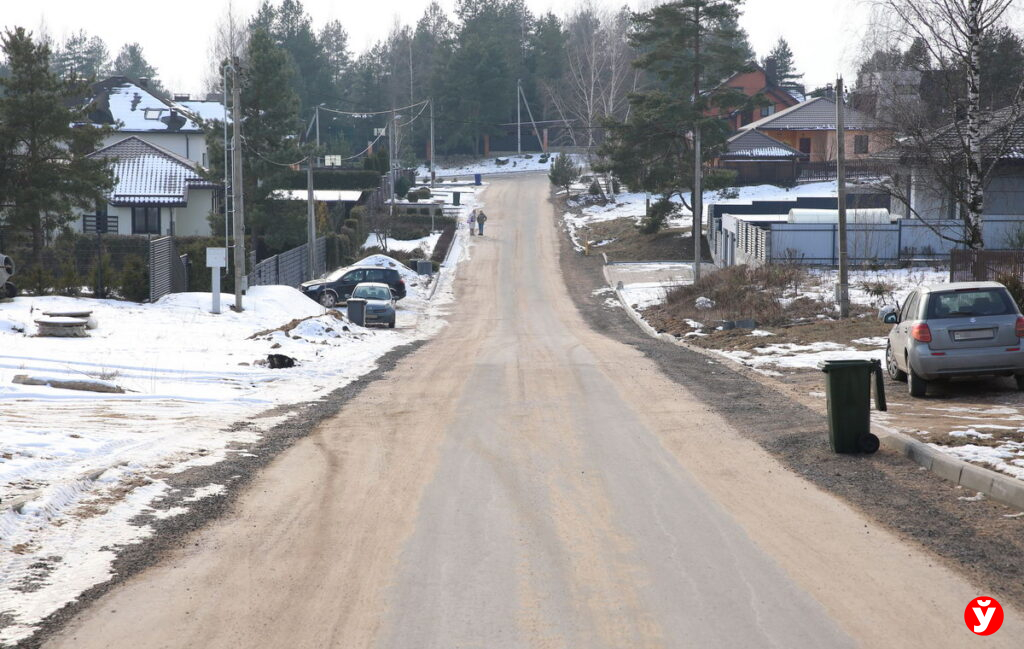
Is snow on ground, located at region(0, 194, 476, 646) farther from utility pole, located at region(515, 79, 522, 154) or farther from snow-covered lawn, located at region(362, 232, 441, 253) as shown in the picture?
utility pole, located at region(515, 79, 522, 154)

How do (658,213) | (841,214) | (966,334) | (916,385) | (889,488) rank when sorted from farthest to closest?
(658,213)
(841,214)
(916,385)
(966,334)
(889,488)

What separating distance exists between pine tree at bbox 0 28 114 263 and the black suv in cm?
854

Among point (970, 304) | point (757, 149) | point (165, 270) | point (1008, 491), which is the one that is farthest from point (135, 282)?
point (757, 149)

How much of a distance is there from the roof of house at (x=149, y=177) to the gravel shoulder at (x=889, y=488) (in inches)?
1755

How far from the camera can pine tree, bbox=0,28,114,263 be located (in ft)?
108

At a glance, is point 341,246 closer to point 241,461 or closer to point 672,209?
point 672,209

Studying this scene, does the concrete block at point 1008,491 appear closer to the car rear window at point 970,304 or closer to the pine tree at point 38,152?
the car rear window at point 970,304

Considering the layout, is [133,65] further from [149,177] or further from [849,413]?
[849,413]

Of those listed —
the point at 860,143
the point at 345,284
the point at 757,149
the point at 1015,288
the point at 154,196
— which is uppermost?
the point at 757,149

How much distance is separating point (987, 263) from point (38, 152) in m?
29.4

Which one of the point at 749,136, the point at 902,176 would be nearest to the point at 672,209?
the point at 902,176

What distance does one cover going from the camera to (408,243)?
6700cm

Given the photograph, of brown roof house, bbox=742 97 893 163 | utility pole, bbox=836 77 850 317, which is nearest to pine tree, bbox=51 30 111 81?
brown roof house, bbox=742 97 893 163

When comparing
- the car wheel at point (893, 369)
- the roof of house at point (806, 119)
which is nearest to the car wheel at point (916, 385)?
the car wheel at point (893, 369)
